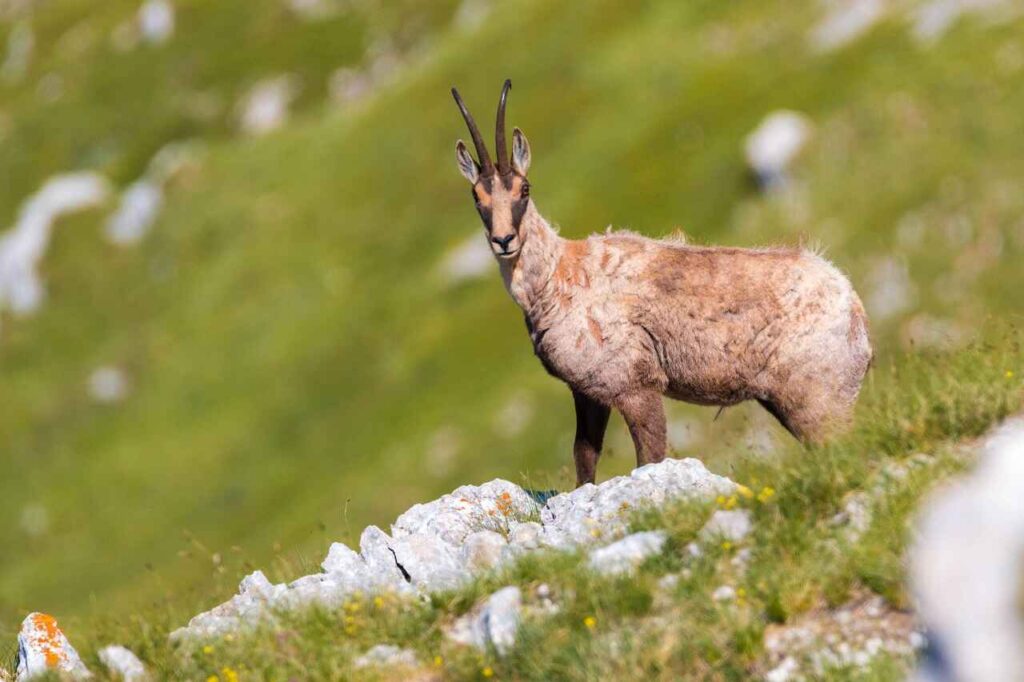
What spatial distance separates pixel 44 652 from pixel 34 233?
91057mm

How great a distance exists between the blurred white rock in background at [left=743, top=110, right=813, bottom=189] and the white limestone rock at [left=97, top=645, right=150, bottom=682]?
167 feet

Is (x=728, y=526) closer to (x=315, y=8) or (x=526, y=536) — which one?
(x=526, y=536)

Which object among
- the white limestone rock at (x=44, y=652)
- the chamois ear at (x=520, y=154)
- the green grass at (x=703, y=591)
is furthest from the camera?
the chamois ear at (x=520, y=154)

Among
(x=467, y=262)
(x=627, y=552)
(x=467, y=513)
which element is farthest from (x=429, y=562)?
(x=467, y=262)

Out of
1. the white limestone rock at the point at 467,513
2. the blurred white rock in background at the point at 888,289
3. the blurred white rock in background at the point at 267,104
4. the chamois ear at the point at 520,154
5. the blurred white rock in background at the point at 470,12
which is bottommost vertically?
the white limestone rock at the point at 467,513

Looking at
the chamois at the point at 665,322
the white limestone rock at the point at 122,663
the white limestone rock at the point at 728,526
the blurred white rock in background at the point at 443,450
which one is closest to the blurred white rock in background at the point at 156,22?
the blurred white rock in background at the point at 443,450

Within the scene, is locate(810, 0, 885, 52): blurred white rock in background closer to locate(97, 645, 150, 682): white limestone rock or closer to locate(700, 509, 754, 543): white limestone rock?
locate(700, 509, 754, 543): white limestone rock

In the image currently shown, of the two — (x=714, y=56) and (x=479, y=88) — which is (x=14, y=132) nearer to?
(x=479, y=88)

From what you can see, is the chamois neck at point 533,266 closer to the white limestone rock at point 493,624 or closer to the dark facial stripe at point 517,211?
the dark facial stripe at point 517,211

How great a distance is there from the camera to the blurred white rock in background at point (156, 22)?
125688mm

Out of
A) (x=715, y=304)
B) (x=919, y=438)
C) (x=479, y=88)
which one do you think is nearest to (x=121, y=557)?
(x=479, y=88)

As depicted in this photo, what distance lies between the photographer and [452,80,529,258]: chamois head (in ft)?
50.5

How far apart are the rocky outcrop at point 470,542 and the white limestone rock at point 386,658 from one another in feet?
2.21

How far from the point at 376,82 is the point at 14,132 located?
4029cm
